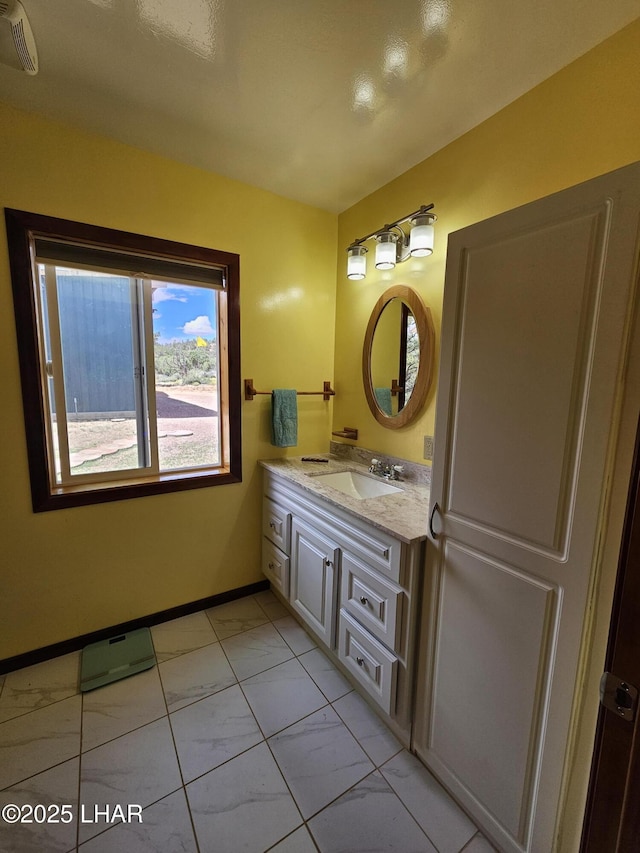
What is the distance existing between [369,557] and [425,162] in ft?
6.29

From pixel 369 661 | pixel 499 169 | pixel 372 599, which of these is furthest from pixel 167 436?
pixel 499 169

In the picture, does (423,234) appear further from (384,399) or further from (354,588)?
(354,588)

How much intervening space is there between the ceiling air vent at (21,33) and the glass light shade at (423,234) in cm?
146

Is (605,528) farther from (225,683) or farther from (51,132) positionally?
(51,132)

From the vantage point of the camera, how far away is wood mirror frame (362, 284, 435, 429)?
1.78 meters

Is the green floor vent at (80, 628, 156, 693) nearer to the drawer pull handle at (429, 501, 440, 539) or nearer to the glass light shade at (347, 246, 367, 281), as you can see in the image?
the drawer pull handle at (429, 501, 440, 539)

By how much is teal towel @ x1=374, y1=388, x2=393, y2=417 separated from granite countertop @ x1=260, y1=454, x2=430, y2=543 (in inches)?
15.2

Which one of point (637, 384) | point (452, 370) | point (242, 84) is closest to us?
point (637, 384)

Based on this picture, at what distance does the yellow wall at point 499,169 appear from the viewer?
3.67ft

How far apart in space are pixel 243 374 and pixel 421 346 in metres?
1.06

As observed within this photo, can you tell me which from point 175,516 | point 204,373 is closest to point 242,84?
point 204,373

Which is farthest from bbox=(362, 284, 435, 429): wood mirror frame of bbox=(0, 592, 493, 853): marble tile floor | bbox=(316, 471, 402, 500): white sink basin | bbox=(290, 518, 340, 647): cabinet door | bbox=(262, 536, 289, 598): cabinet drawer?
bbox=(0, 592, 493, 853): marble tile floor

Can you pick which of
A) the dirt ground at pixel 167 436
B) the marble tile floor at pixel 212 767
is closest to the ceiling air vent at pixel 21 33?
the dirt ground at pixel 167 436

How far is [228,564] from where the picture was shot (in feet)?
7.36
